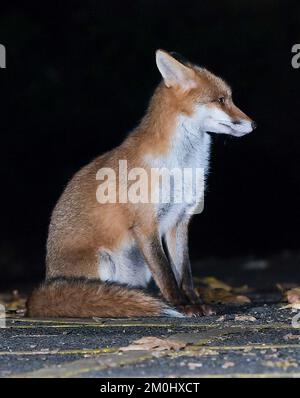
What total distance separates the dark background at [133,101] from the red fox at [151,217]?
14.9 ft

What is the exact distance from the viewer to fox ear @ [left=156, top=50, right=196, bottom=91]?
6.76 m

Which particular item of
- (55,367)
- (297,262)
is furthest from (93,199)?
(297,262)

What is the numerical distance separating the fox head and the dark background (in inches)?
186

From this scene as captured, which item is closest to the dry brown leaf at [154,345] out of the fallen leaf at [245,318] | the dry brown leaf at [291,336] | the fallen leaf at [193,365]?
the fallen leaf at [193,365]

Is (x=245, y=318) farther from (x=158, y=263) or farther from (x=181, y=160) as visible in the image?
(x=181, y=160)

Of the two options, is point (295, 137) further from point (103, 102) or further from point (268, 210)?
point (103, 102)

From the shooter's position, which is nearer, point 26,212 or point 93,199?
point 93,199

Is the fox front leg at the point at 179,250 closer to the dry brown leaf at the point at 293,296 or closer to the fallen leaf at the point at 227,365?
the dry brown leaf at the point at 293,296

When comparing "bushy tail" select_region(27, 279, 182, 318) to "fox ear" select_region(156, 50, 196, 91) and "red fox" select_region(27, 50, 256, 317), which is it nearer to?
"red fox" select_region(27, 50, 256, 317)

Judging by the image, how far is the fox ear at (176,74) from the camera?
676cm

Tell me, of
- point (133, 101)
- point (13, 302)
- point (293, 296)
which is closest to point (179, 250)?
point (293, 296)

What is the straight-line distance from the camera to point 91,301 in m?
6.19
